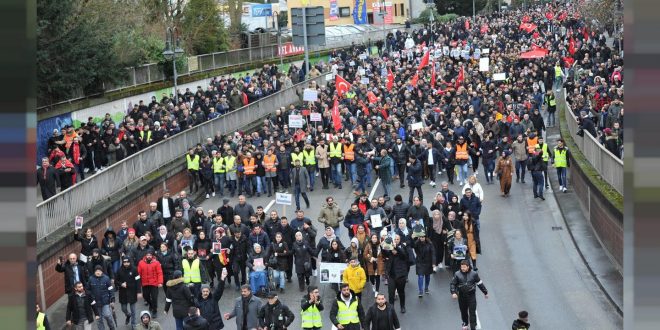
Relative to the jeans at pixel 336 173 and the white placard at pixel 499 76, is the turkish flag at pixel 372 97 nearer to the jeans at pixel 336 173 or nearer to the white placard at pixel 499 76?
the white placard at pixel 499 76

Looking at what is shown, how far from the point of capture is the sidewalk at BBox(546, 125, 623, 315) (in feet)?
62.5

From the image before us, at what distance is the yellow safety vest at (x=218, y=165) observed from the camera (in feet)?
98.1

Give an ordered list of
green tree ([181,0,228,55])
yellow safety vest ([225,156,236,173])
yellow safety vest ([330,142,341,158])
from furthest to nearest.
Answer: green tree ([181,0,228,55])
yellow safety vest ([330,142,341,158])
yellow safety vest ([225,156,236,173])

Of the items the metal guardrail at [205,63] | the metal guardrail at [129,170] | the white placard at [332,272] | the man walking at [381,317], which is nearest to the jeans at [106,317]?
the metal guardrail at [129,170]

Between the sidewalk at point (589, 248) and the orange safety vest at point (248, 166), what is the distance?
8.09m

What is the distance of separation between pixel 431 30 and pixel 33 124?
229ft

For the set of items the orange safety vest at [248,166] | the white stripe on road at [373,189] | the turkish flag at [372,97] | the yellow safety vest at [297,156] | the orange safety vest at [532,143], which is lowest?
the white stripe on road at [373,189]

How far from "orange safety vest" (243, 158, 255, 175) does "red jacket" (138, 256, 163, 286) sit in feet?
37.2

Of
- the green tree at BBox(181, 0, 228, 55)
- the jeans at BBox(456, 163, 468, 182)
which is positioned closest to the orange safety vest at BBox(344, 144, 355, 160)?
the jeans at BBox(456, 163, 468, 182)

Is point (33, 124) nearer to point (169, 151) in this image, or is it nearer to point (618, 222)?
point (618, 222)

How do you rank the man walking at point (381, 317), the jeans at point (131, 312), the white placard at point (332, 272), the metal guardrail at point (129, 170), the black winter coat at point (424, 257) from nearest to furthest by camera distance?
1. the man walking at point (381, 317)
2. the white placard at point (332, 272)
3. the jeans at point (131, 312)
4. the black winter coat at point (424, 257)
5. the metal guardrail at point (129, 170)

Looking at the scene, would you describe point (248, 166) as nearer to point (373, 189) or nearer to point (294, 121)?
point (294, 121)

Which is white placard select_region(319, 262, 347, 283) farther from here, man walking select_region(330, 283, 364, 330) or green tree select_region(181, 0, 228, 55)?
green tree select_region(181, 0, 228, 55)

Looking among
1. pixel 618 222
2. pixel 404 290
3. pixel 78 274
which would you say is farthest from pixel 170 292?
pixel 618 222
